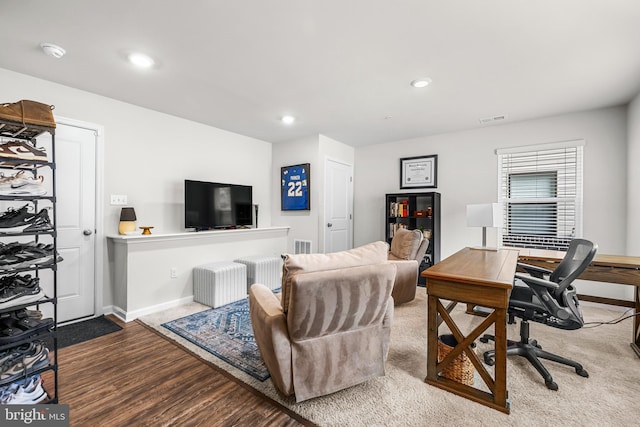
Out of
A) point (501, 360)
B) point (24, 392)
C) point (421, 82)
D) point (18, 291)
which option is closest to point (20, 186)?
point (18, 291)

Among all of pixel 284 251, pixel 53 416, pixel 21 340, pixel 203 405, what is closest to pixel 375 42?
pixel 203 405

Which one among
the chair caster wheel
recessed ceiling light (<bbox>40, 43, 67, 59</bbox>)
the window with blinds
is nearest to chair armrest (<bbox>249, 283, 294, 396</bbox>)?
the chair caster wheel

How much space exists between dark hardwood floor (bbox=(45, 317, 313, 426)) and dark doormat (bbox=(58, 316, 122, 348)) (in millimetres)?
175

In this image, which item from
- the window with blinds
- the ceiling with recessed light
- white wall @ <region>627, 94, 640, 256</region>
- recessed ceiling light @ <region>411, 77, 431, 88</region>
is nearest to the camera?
the ceiling with recessed light

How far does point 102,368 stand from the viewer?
2.11m

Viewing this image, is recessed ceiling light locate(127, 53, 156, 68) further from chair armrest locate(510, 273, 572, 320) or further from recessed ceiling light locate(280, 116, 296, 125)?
chair armrest locate(510, 273, 572, 320)

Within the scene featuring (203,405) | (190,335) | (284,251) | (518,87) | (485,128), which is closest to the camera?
(203,405)

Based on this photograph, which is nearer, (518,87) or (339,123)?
(518,87)

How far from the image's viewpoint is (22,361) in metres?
1.54

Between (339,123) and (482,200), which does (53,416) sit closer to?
(339,123)

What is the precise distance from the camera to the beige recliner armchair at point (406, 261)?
11.1 ft

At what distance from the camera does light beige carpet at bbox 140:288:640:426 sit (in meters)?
1.58

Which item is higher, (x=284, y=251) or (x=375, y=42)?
(x=375, y=42)

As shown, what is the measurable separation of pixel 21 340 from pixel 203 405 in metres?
1.06
